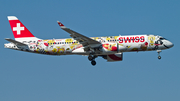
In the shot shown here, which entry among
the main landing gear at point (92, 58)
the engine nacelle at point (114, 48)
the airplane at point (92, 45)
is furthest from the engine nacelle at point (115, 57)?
the engine nacelle at point (114, 48)

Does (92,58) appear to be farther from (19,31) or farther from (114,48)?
(19,31)

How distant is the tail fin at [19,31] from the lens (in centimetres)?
6181

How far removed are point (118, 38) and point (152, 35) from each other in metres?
6.10

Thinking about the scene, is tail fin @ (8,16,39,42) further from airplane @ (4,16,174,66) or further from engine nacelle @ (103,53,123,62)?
engine nacelle @ (103,53,123,62)

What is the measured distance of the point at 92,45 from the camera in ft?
188

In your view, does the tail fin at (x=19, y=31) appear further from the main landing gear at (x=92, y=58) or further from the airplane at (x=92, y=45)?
the main landing gear at (x=92, y=58)

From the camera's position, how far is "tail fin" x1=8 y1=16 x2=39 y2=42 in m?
61.8

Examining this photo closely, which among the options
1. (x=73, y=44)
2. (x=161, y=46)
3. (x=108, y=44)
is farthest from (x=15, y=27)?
(x=161, y=46)

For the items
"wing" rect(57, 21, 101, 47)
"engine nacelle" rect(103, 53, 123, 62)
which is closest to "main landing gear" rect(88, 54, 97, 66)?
"wing" rect(57, 21, 101, 47)

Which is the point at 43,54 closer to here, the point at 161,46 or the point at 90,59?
the point at 90,59

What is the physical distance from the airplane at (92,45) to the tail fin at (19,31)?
311mm

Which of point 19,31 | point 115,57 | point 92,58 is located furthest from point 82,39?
point 19,31

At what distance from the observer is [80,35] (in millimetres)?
54625

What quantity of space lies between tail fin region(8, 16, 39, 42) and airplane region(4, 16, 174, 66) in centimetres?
31
